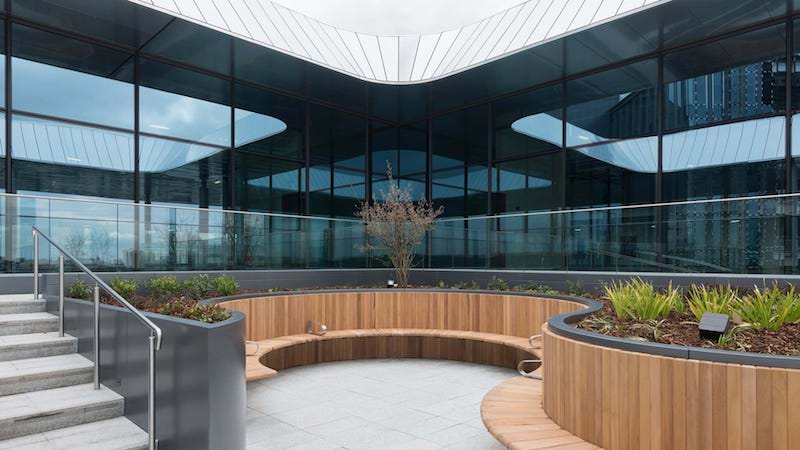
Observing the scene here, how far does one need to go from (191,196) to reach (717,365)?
11772 mm

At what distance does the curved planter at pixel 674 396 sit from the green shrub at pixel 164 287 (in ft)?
21.7

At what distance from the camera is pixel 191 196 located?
42.3ft

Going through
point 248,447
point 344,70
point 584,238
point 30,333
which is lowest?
point 248,447

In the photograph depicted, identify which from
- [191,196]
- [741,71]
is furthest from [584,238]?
[191,196]

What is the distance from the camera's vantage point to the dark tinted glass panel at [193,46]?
11.6 metres

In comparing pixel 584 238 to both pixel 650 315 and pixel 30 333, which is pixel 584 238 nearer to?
pixel 650 315

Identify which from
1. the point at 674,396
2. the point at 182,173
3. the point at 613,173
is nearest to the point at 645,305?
the point at 674,396

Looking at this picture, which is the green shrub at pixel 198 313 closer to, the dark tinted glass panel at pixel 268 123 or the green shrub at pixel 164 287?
the green shrub at pixel 164 287

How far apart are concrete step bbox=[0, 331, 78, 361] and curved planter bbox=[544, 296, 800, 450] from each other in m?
4.96

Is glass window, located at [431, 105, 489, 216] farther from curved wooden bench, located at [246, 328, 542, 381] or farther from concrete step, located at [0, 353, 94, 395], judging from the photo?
concrete step, located at [0, 353, 94, 395]

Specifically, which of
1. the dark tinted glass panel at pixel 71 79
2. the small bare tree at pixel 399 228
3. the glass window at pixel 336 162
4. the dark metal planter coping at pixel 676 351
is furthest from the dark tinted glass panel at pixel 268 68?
the dark metal planter coping at pixel 676 351

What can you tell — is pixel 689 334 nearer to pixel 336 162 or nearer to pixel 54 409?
pixel 54 409

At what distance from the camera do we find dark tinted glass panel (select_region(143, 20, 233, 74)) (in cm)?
1158

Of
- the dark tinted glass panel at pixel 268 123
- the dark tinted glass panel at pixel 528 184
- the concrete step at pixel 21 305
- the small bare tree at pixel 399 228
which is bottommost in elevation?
the concrete step at pixel 21 305
